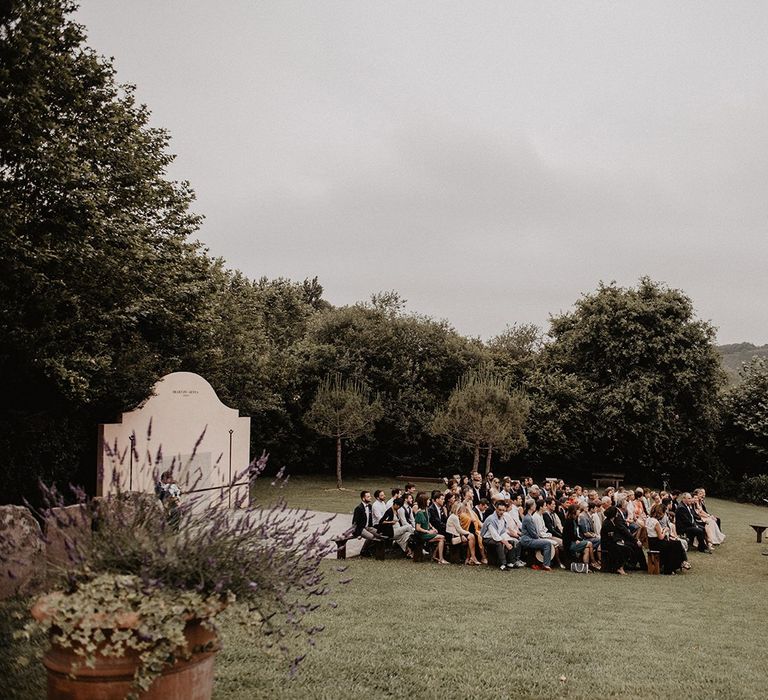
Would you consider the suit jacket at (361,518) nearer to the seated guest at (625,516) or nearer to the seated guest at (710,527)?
the seated guest at (625,516)

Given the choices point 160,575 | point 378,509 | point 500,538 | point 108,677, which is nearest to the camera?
point 108,677

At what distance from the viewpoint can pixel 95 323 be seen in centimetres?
1596

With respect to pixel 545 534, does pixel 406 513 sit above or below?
above

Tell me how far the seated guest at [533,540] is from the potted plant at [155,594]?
37.3 feet

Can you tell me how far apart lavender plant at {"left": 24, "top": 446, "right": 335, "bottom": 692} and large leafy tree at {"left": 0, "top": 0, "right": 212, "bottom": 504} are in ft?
36.9

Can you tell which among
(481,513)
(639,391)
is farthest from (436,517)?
(639,391)

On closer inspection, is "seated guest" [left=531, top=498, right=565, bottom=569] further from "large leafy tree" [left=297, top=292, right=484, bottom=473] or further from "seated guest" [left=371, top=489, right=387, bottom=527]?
"large leafy tree" [left=297, top=292, right=484, bottom=473]

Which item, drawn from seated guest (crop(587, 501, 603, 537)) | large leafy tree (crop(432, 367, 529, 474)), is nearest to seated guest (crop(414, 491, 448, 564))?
seated guest (crop(587, 501, 603, 537))

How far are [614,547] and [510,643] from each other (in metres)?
8.65

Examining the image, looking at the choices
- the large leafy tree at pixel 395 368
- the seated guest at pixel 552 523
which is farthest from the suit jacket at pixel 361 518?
the large leafy tree at pixel 395 368

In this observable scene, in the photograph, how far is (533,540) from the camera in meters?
14.8

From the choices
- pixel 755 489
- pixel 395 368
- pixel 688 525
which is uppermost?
pixel 395 368

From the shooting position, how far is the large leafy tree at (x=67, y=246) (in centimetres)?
1384

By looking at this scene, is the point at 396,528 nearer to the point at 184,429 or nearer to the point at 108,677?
the point at 184,429
